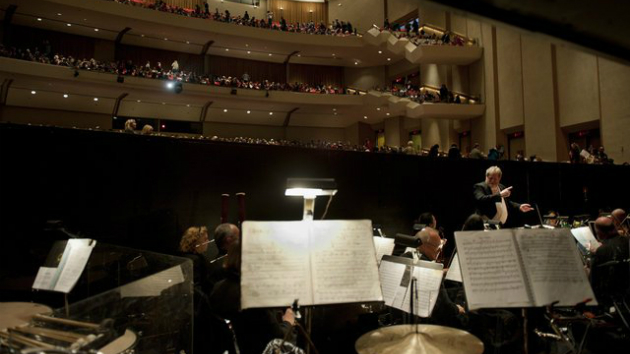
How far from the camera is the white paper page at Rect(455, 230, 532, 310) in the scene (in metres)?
2.35

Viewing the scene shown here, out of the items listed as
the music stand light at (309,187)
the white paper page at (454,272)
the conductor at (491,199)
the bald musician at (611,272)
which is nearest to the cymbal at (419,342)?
the music stand light at (309,187)

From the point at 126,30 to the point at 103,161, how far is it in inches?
A: 579

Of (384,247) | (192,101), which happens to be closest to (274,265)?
(384,247)

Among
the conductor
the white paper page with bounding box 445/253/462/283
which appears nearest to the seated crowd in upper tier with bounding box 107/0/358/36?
the conductor

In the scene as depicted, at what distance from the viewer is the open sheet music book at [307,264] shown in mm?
2312

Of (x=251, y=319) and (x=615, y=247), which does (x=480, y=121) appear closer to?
(x=615, y=247)

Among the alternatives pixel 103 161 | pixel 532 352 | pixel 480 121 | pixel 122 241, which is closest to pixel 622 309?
pixel 532 352

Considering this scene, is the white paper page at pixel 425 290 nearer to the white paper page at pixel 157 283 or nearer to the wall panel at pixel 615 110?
the white paper page at pixel 157 283

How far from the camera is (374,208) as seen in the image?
25.7 feet

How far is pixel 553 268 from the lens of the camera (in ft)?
8.05

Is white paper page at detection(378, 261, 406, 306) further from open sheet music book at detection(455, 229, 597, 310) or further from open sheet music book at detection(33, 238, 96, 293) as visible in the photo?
open sheet music book at detection(33, 238, 96, 293)

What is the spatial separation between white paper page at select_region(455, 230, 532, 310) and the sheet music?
23.8 inches

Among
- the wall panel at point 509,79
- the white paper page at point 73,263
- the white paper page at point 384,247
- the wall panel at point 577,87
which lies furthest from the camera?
the wall panel at point 509,79

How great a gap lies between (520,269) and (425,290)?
623 millimetres
